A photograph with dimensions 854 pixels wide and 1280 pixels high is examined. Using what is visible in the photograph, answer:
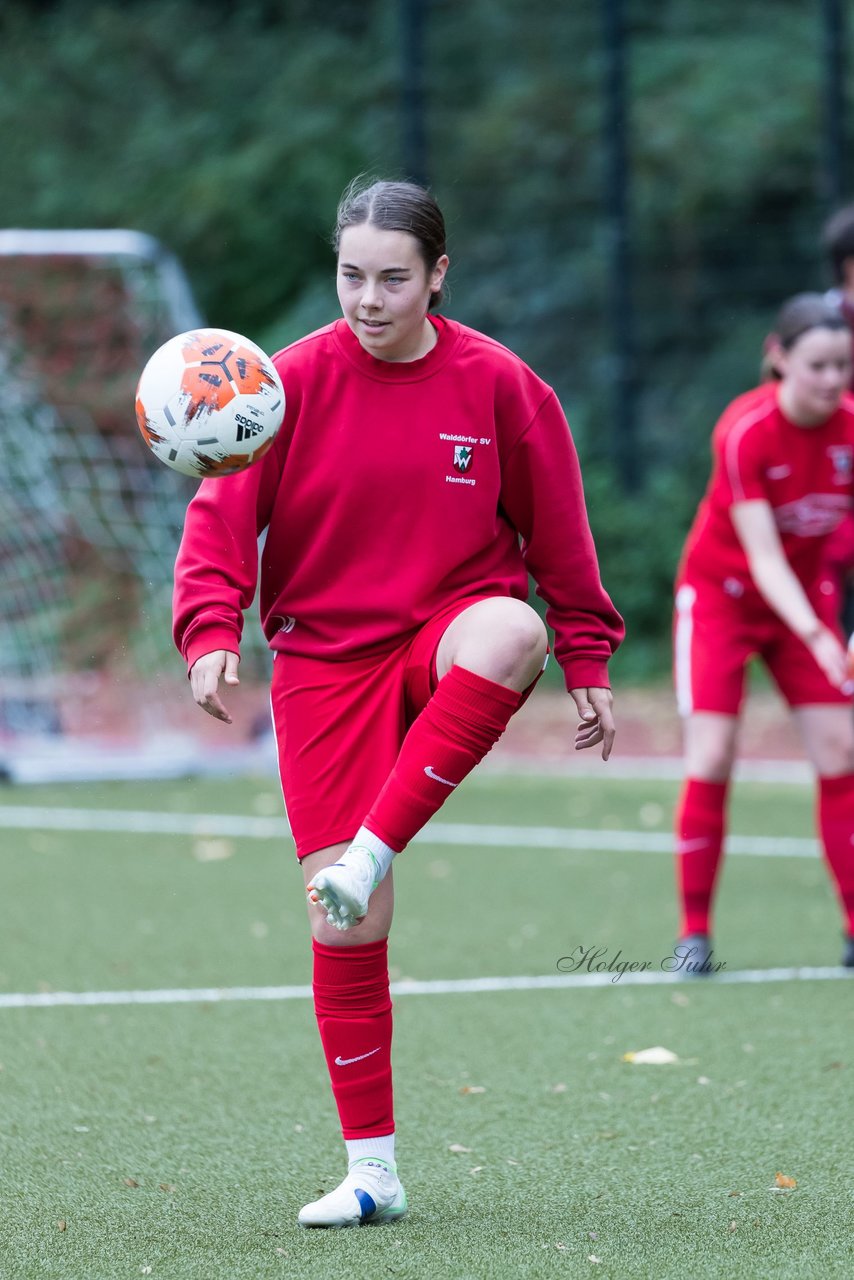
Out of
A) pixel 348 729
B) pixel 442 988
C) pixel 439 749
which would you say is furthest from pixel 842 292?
pixel 439 749

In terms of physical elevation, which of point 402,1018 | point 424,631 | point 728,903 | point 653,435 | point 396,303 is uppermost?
point 396,303

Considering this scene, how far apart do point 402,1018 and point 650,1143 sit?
135 cm

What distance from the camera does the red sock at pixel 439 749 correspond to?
132 inches

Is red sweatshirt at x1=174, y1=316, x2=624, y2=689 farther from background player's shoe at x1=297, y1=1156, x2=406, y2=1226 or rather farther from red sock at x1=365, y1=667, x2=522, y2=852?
background player's shoe at x1=297, y1=1156, x2=406, y2=1226

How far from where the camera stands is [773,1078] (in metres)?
4.56

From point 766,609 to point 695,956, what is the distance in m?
1.05

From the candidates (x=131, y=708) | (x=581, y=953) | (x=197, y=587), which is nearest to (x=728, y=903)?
(x=581, y=953)

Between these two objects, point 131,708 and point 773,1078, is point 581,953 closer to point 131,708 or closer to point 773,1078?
point 773,1078

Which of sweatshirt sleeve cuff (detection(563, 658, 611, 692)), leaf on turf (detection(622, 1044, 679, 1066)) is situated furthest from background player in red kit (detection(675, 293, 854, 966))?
sweatshirt sleeve cuff (detection(563, 658, 611, 692))

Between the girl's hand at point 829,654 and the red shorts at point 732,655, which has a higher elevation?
the girl's hand at point 829,654

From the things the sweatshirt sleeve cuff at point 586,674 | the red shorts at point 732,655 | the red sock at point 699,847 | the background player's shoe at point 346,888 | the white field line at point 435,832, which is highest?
the sweatshirt sleeve cuff at point 586,674

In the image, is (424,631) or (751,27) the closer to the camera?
(424,631)

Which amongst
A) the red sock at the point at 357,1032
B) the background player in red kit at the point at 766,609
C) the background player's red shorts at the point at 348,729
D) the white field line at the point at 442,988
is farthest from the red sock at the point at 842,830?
the red sock at the point at 357,1032

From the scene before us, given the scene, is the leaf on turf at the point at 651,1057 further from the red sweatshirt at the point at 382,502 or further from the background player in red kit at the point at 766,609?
the red sweatshirt at the point at 382,502
